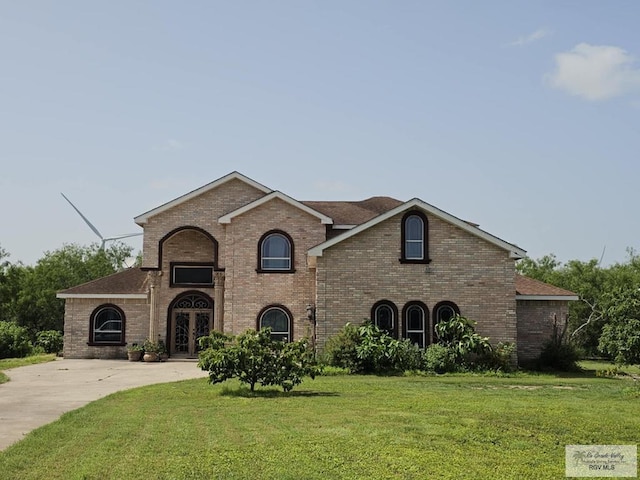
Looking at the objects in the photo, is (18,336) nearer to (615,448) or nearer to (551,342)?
(551,342)

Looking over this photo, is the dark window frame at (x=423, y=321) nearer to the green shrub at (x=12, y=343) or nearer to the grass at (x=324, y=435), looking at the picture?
the grass at (x=324, y=435)

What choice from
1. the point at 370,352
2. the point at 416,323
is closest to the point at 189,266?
the point at 416,323

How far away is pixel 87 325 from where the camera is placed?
32969mm

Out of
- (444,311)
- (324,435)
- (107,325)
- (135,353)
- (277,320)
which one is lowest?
(324,435)

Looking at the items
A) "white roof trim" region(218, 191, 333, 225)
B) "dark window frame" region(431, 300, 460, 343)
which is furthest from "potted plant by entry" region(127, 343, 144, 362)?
"dark window frame" region(431, 300, 460, 343)

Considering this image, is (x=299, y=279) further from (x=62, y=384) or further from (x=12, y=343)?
(x=12, y=343)

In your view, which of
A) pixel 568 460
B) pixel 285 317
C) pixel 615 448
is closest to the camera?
pixel 568 460

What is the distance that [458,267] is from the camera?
26953mm

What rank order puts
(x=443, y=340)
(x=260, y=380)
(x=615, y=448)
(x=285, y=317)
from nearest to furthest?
1. (x=615, y=448)
2. (x=260, y=380)
3. (x=443, y=340)
4. (x=285, y=317)

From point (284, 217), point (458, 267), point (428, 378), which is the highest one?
point (284, 217)

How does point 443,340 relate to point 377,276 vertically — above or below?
below

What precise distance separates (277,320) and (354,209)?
7.57m

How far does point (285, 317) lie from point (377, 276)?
5.39 m

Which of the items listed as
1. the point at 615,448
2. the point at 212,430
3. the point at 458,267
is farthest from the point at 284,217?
the point at 615,448
